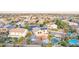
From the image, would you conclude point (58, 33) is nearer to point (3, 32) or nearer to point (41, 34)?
point (41, 34)

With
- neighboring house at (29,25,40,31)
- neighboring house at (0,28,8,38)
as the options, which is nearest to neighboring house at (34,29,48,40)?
neighboring house at (29,25,40,31)

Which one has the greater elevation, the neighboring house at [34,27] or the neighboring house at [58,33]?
the neighboring house at [34,27]

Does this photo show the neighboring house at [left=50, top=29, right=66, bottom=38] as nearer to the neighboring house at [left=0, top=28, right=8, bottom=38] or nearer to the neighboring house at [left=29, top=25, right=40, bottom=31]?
the neighboring house at [left=29, top=25, right=40, bottom=31]

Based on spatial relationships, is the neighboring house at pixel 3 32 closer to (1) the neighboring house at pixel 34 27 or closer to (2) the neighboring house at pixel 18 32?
(2) the neighboring house at pixel 18 32

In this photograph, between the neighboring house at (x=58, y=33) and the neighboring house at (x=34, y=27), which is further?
the neighboring house at (x=34, y=27)

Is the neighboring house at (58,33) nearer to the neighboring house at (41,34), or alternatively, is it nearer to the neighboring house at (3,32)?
the neighboring house at (41,34)

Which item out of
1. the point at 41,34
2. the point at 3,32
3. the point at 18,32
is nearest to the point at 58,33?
the point at 41,34

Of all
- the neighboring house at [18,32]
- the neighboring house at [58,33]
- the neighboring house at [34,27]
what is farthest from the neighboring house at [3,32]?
the neighboring house at [58,33]
